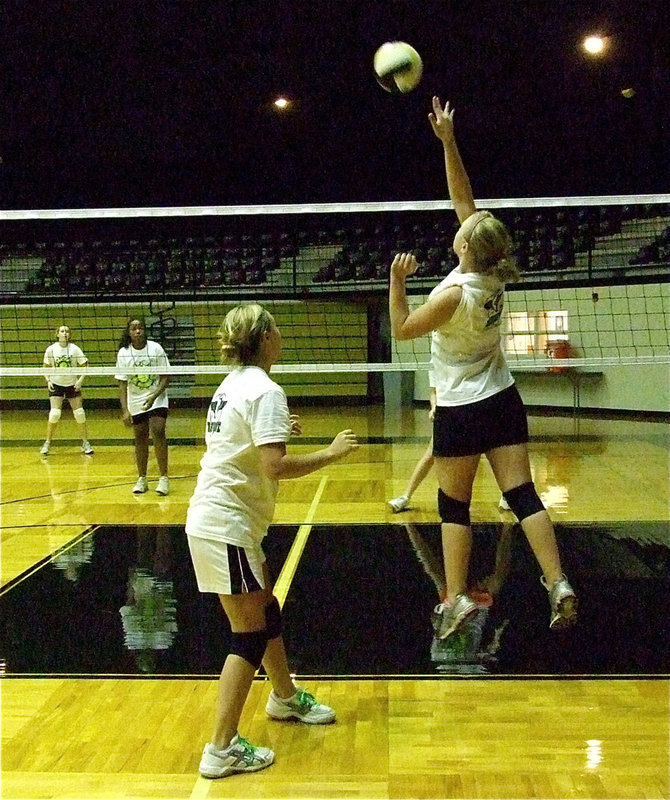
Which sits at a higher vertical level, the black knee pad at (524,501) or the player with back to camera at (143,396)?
the player with back to camera at (143,396)

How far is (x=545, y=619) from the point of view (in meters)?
3.80

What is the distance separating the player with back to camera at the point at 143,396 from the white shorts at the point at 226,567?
4.84 meters

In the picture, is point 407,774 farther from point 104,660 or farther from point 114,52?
point 114,52

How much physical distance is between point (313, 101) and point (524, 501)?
38.1 ft

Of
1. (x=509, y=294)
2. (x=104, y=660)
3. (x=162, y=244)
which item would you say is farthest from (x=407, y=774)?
(x=162, y=244)

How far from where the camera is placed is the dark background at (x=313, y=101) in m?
9.31

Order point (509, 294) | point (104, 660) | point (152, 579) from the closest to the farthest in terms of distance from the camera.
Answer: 1. point (104, 660)
2. point (152, 579)
3. point (509, 294)

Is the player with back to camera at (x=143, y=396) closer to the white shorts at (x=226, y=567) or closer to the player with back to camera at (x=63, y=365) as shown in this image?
the player with back to camera at (x=63, y=365)

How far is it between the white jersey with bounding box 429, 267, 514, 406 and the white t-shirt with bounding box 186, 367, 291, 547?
84 centimetres

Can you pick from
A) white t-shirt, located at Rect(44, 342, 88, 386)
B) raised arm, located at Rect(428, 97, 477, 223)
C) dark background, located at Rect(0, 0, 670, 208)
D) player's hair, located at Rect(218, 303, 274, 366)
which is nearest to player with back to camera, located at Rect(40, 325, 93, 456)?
white t-shirt, located at Rect(44, 342, 88, 386)

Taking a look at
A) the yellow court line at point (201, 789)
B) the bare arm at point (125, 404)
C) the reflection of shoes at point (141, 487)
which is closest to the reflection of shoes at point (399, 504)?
the reflection of shoes at point (141, 487)

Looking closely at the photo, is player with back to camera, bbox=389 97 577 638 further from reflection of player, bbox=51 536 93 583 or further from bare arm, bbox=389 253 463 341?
reflection of player, bbox=51 536 93 583

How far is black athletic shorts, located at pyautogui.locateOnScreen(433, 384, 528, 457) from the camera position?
10.00 ft

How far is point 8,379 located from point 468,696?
1743cm
